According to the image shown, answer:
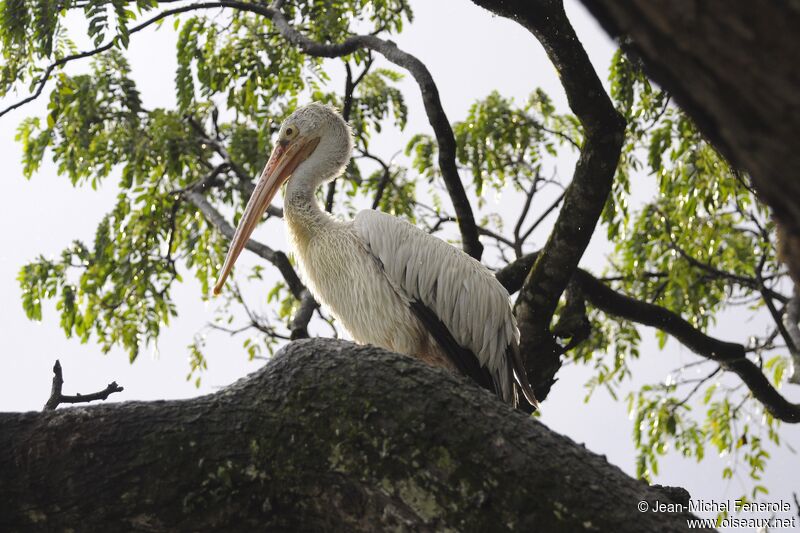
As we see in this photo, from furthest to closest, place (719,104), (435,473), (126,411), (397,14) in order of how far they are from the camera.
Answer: (397,14) < (126,411) < (435,473) < (719,104)

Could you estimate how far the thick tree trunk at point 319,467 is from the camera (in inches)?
74.5

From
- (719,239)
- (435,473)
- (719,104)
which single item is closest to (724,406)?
(719,239)

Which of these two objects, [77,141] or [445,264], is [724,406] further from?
[77,141]

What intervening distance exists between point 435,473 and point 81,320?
641cm

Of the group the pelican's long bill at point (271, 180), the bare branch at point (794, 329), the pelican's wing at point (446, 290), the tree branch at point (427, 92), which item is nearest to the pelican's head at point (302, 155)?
the pelican's long bill at point (271, 180)

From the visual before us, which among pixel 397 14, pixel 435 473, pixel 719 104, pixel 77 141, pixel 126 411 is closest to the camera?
pixel 719 104

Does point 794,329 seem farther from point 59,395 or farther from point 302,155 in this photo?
point 59,395

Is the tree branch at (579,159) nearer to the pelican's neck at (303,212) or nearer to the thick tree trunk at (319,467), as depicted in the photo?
the pelican's neck at (303,212)

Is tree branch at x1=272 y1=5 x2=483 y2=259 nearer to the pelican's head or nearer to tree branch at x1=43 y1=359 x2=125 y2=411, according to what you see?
the pelican's head

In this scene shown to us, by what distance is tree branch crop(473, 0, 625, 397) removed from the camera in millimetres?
4086

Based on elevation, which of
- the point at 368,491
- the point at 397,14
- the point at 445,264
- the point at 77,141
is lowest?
the point at 368,491

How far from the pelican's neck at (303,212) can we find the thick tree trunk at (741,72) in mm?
4271

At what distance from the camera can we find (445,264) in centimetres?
512

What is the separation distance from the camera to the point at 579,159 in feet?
14.5
